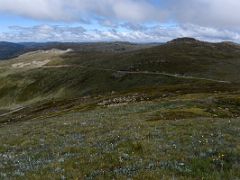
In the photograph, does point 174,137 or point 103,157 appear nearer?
point 103,157

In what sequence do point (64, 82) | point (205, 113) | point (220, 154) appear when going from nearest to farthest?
1. point (220, 154)
2. point (205, 113)
3. point (64, 82)

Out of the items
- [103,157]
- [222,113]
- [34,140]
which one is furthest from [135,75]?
[103,157]

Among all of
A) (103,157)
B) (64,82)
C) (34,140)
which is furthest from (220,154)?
(64,82)

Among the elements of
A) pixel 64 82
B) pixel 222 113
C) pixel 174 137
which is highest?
pixel 174 137

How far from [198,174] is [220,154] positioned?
4.00 m

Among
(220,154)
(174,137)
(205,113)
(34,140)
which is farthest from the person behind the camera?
(205,113)

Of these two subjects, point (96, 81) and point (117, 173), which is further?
point (96, 81)

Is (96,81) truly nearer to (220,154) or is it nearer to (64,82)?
(64,82)

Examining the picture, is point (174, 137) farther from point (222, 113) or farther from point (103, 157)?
point (222, 113)

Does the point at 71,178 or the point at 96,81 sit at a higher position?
the point at 71,178

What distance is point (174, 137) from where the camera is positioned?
78.4 feet

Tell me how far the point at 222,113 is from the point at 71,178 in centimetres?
4063

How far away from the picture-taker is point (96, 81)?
178250 mm

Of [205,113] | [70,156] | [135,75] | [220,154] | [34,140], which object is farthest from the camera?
[135,75]
